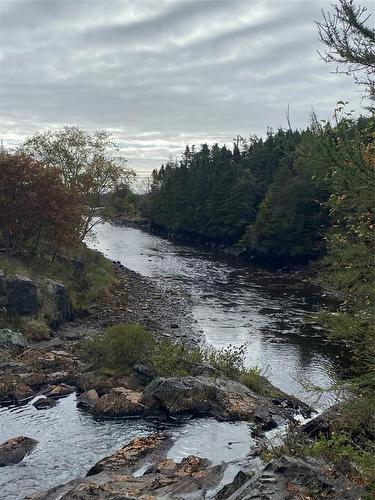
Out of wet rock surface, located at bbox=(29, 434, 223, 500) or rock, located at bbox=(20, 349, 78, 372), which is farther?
rock, located at bbox=(20, 349, 78, 372)

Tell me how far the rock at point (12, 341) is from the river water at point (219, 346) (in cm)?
496

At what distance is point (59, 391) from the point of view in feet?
60.6

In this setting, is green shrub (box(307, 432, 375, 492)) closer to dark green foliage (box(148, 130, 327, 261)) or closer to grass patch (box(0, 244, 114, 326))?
grass patch (box(0, 244, 114, 326))

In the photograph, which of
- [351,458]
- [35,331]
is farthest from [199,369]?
[351,458]

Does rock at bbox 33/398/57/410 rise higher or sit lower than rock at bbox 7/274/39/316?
lower

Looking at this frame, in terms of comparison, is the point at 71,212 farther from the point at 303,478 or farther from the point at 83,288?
the point at 303,478

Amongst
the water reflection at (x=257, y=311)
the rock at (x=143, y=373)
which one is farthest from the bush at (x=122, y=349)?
the water reflection at (x=257, y=311)

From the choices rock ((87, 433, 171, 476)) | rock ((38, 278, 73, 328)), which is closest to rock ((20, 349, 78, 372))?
rock ((38, 278, 73, 328))

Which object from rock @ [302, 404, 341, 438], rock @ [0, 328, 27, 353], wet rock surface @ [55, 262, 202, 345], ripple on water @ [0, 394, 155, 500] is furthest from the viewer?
wet rock surface @ [55, 262, 202, 345]

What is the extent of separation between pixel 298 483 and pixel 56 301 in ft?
66.9

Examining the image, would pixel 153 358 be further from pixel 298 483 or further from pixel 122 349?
pixel 298 483

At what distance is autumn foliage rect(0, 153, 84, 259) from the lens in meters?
30.4

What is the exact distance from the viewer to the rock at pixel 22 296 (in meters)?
25.7

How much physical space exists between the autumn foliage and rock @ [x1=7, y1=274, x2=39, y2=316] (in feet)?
17.6
